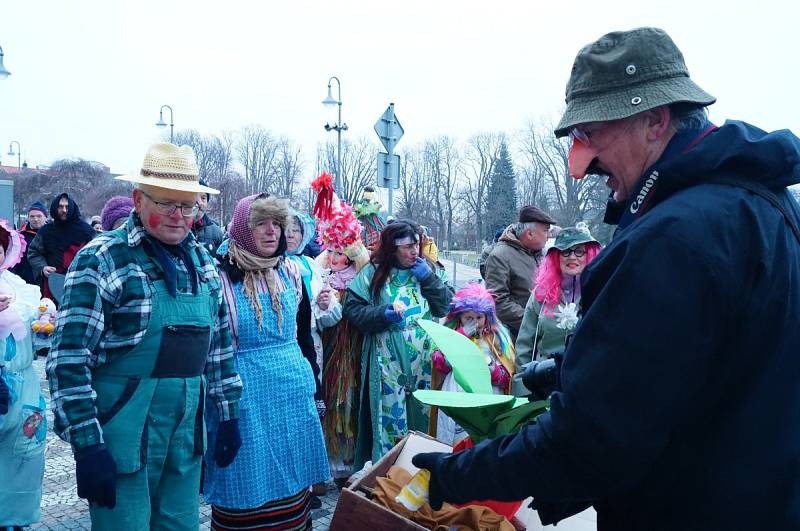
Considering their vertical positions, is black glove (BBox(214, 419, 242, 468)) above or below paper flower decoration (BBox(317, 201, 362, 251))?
below

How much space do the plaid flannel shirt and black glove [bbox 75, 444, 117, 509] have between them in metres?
0.04

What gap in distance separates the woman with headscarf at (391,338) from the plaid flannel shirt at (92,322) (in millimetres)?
2006

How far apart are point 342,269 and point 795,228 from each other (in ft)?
13.2

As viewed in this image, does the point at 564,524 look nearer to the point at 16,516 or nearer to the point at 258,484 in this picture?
the point at 258,484

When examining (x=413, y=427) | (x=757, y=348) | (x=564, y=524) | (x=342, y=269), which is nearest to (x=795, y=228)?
(x=757, y=348)

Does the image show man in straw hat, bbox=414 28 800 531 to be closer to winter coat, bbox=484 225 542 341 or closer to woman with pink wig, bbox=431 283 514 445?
woman with pink wig, bbox=431 283 514 445

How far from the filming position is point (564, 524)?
1872 millimetres

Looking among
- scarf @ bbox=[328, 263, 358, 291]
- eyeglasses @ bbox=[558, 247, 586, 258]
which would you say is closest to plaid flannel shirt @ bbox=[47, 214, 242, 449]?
eyeglasses @ bbox=[558, 247, 586, 258]

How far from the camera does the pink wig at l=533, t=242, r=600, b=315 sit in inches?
147

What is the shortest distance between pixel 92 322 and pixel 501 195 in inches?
1669

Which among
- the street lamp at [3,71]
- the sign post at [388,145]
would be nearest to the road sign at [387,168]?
the sign post at [388,145]

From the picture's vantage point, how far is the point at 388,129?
8.41 m

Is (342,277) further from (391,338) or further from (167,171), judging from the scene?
(167,171)

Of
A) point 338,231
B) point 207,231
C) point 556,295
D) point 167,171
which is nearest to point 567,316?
point 556,295
